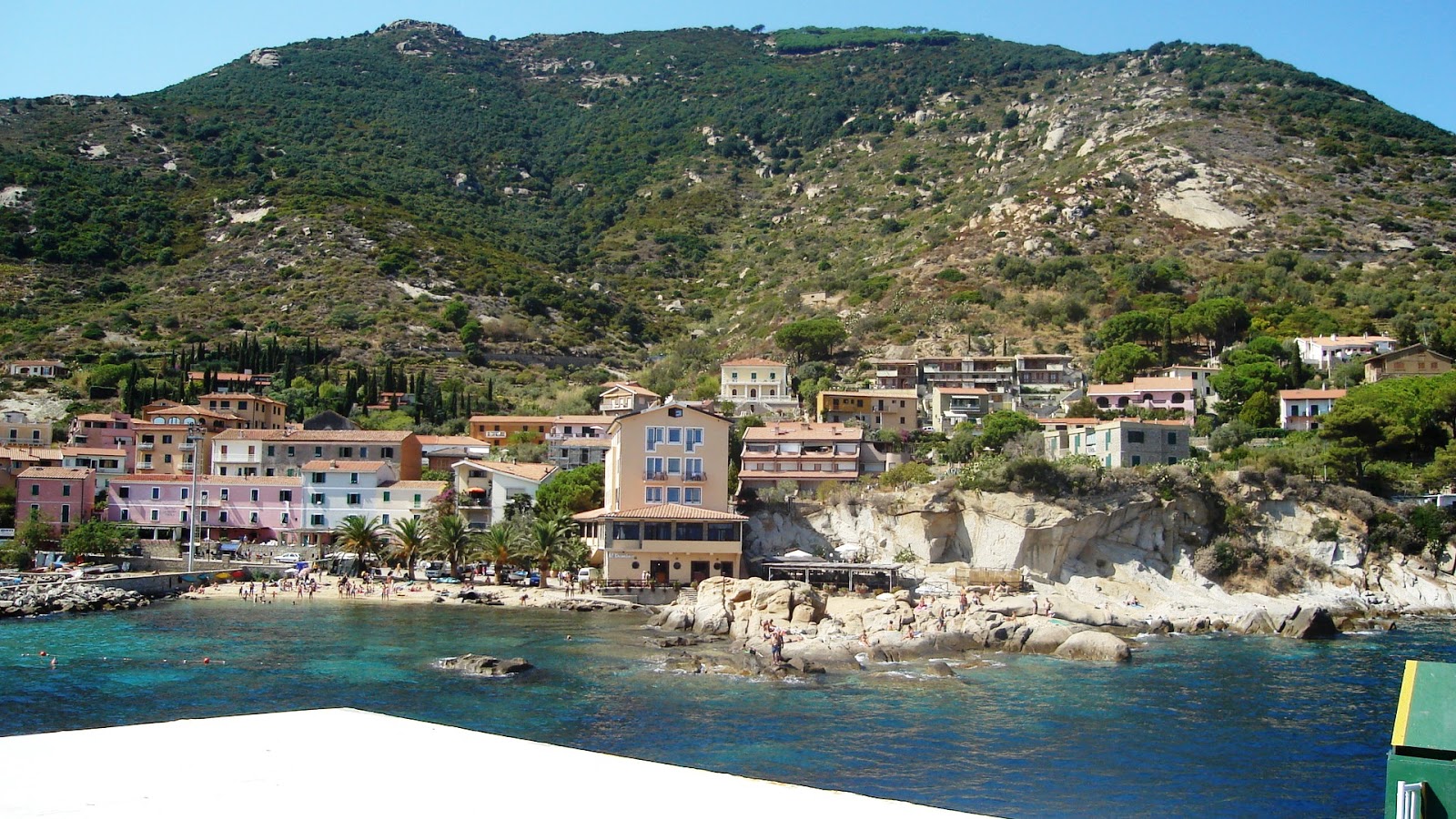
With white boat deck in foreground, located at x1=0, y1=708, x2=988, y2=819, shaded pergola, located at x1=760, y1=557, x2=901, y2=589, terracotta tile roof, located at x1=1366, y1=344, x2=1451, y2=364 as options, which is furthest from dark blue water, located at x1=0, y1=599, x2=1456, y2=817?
terracotta tile roof, located at x1=1366, y1=344, x2=1451, y2=364

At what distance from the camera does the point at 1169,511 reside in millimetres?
Result: 51906

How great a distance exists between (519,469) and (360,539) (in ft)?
30.3

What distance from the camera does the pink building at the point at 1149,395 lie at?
7331 centimetres

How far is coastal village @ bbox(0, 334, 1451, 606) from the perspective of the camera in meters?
51.0

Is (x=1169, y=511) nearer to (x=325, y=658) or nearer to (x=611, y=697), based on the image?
(x=611, y=697)

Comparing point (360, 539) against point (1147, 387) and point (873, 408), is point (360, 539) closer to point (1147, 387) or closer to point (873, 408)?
point (873, 408)

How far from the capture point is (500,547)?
171 ft

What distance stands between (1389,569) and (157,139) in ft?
451

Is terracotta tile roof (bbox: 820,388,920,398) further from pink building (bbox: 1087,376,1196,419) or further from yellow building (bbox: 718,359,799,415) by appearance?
pink building (bbox: 1087,376,1196,419)

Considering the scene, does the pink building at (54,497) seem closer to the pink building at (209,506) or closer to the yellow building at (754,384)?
the pink building at (209,506)

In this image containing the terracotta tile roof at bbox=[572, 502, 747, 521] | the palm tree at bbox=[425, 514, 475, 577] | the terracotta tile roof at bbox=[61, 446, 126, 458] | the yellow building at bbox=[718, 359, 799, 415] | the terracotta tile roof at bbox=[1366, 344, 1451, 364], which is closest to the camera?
the terracotta tile roof at bbox=[572, 502, 747, 521]

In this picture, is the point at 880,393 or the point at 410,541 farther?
the point at 880,393

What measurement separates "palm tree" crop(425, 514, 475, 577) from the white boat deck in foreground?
130ft

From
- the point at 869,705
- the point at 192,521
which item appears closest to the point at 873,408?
the point at 192,521
